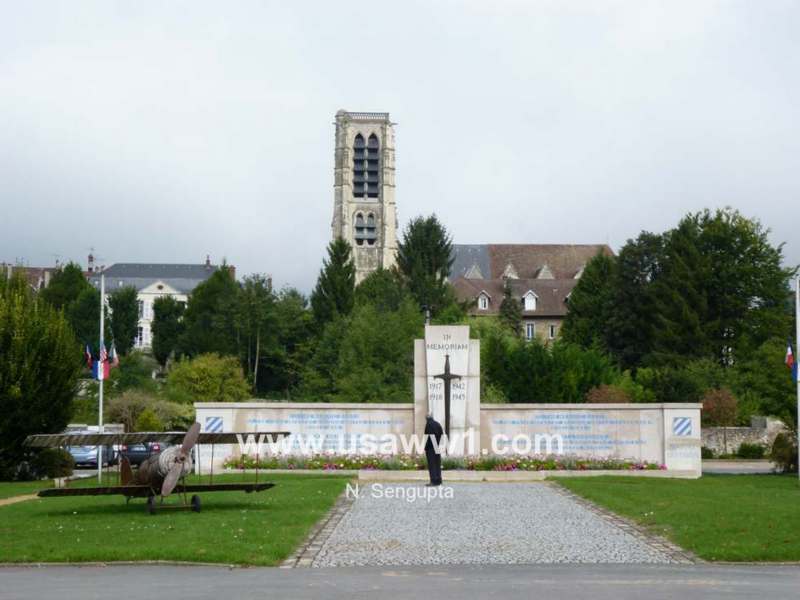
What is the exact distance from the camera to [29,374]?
34750mm

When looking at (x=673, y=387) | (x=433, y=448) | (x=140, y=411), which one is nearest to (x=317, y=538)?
(x=433, y=448)

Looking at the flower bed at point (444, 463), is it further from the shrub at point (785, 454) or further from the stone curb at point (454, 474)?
the shrub at point (785, 454)

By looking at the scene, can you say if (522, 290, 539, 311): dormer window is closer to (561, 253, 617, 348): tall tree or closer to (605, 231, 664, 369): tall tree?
(561, 253, 617, 348): tall tree

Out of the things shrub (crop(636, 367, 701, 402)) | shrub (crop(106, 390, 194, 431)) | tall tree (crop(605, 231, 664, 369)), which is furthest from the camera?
tall tree (crop(605, 231, 664, 369))

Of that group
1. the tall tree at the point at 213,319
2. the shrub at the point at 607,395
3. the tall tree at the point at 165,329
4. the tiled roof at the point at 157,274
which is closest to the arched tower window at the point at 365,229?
the tall tree at the point at 213,319

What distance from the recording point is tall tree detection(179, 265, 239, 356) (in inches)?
4058

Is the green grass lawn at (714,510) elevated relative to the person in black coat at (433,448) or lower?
lower

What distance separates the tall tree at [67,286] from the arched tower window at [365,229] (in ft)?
98.9

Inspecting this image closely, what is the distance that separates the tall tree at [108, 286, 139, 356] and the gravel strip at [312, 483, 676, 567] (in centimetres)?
9647

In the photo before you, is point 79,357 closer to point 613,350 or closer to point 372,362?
point 372,362

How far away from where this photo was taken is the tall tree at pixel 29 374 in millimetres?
34344

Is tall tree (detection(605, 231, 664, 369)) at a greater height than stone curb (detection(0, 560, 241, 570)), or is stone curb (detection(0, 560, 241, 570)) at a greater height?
tall tree (detection(605, 231, 664, 369))

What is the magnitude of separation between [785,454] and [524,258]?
95329 mm

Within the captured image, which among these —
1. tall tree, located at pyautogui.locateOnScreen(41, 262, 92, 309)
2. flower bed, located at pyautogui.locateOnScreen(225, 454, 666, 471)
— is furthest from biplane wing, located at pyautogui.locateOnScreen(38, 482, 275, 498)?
tall tree, located at pyautogui.locateOnScreen(41, 262, 92, 309)
